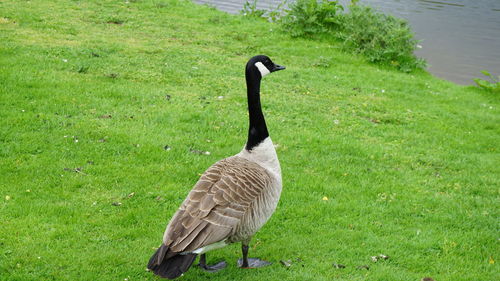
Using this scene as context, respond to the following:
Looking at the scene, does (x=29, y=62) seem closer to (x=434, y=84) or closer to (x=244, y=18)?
(x=244, y=18)

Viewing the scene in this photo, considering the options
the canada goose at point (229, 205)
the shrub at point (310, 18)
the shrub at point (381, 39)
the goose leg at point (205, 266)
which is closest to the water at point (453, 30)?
the shrub at point (381, 39)

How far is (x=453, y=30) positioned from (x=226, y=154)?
14.3 m

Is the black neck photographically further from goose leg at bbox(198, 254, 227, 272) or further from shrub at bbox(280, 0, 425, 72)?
shrub at bbox(280, 0, 425, 72)

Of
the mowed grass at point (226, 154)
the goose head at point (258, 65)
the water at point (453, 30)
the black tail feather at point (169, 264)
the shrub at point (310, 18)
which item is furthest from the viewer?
the water at point (453, 30)

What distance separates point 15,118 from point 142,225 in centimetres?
361

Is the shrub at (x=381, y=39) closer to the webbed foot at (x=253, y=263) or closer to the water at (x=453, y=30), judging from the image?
the water at (x=453, y=30)

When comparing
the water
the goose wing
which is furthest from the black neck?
the water

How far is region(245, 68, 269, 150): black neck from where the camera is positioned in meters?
5.47

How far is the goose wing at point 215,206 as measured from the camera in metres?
4.49

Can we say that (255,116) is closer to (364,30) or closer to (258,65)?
(258,65)

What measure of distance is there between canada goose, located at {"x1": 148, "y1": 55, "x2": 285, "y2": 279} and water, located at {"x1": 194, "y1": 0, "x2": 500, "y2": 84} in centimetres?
1067

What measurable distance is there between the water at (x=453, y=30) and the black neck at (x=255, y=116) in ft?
34.3

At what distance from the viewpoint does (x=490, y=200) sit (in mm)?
7336

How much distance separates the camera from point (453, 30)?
1912 centimetres
